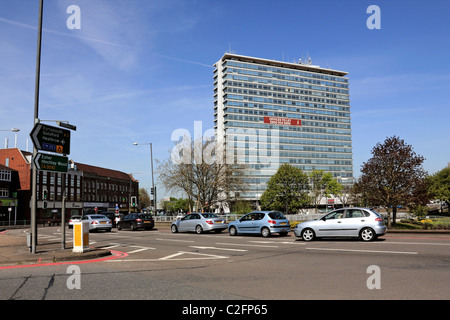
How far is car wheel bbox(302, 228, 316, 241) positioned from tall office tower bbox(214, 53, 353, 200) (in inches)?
4310

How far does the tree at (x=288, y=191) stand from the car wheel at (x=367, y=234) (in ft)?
211

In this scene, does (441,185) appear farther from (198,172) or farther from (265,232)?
(265,232)

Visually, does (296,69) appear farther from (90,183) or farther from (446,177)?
(90,183)

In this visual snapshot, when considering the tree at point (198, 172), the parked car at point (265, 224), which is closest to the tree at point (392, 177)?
the parked car at point (265, 224)

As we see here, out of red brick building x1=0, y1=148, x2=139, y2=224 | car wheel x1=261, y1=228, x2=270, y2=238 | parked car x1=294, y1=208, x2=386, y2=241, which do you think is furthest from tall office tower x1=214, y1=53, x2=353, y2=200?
parked car x1=294, y1=208, x2=386, y2=241

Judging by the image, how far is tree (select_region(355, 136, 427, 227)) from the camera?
89.7ft

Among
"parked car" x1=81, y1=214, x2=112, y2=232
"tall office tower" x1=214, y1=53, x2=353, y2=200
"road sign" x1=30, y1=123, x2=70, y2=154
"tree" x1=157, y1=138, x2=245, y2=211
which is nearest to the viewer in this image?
"road sign" x1=30, y1=123, x2=70, y2=154

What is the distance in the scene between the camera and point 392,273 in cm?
808

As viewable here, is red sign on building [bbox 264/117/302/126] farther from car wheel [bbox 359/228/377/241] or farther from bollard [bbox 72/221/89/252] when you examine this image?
bollard [bbox 72/221/89/252]

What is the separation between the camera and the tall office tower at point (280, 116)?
132500 millimetres

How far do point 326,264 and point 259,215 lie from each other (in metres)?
11.3

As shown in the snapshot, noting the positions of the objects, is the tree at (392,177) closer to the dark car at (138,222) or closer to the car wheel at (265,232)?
the car wheel at (265,232)

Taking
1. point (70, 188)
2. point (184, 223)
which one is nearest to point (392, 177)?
point (184, 223)
